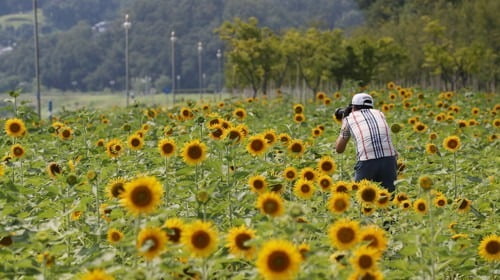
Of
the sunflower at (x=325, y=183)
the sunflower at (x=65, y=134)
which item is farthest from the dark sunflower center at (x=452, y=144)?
the sunflower at (x=65, y=134)

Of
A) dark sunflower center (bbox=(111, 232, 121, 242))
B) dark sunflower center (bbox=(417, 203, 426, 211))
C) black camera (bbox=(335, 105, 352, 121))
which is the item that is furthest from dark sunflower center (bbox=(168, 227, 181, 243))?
black camera (bbox=(335, 105, 352, 121))

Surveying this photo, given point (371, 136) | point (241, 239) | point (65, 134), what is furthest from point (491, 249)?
point (65, 134)

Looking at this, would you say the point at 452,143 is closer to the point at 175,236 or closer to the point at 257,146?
the point at 257,146

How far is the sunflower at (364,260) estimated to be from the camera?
129 inches

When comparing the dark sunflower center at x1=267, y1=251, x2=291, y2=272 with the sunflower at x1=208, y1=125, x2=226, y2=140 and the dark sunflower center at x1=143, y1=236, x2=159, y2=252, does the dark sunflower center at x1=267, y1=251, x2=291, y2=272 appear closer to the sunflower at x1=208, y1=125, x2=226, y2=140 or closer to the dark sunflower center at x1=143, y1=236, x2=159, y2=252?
the dark sunflower center at x1=143, y1=236, x2=159, y2=252

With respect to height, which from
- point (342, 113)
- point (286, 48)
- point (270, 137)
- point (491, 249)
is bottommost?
point (491, 249)

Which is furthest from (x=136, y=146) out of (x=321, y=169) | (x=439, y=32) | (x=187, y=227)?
(x=439, y=32)

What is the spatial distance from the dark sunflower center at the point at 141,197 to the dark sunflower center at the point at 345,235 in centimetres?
83

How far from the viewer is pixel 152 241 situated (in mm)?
3221

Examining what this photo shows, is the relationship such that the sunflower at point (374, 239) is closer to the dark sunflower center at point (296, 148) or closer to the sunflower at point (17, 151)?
the dark sunflower center at point (296, 148)

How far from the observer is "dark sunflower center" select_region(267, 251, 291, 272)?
116 inches

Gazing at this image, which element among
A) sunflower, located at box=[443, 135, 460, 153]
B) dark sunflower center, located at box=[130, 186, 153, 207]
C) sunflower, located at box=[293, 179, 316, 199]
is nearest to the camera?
dark sunflower center, located at box=[130, 186, 153, 207]

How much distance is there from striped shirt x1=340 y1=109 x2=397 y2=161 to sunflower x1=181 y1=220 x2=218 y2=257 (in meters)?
4.09

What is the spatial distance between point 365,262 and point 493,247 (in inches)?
49.8
